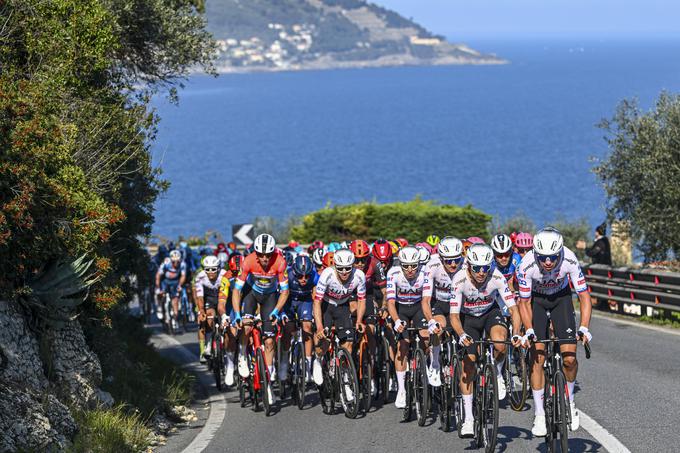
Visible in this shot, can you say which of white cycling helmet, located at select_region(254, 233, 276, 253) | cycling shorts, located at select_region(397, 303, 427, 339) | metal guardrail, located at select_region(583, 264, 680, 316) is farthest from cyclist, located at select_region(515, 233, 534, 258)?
metal guardrail, located at select_region(583, 264, 680, 316)

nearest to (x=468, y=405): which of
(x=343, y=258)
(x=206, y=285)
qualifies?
(x=343, y=258)

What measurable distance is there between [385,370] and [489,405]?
345cm

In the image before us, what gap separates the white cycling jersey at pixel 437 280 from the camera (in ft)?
42.1

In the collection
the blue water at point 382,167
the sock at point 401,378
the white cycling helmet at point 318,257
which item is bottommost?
the sock at point 401,378

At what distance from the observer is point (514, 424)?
12.6 m

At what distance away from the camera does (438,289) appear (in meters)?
13.6

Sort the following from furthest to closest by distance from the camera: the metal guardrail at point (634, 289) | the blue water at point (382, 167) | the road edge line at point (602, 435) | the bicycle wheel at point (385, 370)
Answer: the blue water at point (382, 167)
the metal guardrail at point (634, 289)
the bicycle wheel at point (385, 370)
the road edge line at point (602, 435)

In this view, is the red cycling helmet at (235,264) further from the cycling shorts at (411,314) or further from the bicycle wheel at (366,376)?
the cycling shorts at (411,314)

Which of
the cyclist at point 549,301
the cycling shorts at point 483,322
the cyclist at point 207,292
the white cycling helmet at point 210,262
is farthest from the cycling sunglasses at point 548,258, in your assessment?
the white cycling helmet at point 210,262

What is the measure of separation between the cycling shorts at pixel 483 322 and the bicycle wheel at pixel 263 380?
3309 millimetres

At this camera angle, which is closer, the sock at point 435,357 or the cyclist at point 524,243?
the sock at point 435,357

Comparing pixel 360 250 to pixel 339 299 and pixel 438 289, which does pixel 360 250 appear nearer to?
pixel 339 299

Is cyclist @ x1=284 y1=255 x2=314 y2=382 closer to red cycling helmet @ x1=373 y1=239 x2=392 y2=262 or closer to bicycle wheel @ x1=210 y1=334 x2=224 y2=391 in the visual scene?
red cycling helmet @ x1=373 y1=239 x2=392 y2=262

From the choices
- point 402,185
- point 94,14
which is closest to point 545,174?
point 402,185
